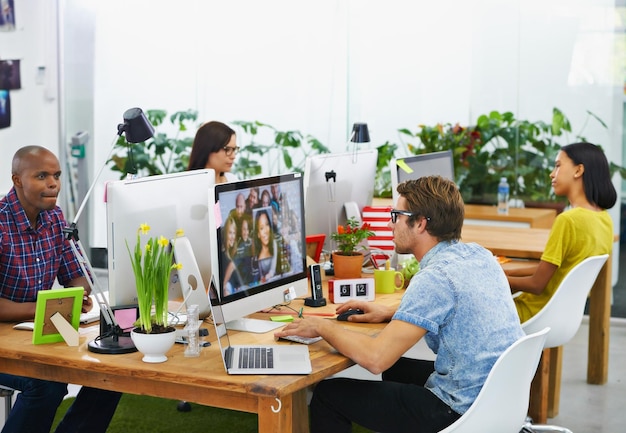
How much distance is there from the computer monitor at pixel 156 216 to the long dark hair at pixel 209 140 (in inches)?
53.7

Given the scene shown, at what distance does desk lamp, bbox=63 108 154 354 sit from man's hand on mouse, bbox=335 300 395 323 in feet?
2.54

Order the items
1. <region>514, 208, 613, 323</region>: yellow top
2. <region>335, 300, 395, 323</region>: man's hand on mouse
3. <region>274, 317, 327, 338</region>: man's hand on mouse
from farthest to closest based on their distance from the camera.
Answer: <region>514, 208, 613, 323</region>: yellow top, <region>335, 300, 395, 323</region>: man's hand on mouse, <region>274, 317, 327, 338</region>: man's hand on mouse

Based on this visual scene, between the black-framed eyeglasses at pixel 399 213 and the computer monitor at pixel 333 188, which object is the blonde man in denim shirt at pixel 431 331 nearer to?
the black-framed eyeglasses at pixel 399 213

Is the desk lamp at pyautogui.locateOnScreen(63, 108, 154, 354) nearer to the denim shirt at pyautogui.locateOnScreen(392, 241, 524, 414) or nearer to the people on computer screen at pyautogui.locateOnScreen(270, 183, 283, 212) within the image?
the people on computer screen at pyautogui.locateOnScreen(270, 183, 283, 212)

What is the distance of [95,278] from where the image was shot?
287cm

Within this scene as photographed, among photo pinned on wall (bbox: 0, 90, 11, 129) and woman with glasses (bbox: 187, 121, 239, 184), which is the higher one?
photo pinned on wall (bbox: 0, 90, 11, 129)

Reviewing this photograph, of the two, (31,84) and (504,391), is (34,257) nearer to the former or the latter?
(504,391)

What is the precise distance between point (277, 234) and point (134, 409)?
1551 mm

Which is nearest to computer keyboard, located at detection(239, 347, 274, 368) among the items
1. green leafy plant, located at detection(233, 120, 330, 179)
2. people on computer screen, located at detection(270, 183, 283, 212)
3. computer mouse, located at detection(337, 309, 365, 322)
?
computer mouse, located at detection(337, 309, 365, 322)

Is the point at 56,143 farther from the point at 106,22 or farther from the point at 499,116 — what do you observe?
the point at 499,116

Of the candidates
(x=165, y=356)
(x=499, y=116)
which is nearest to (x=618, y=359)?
(x=499, y=116)

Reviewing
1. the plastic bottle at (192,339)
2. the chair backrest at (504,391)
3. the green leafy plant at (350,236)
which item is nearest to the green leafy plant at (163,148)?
the green leafy plant at (350,236)

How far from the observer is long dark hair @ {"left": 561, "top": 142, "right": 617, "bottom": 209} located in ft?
13.5

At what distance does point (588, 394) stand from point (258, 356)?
2.62 m
